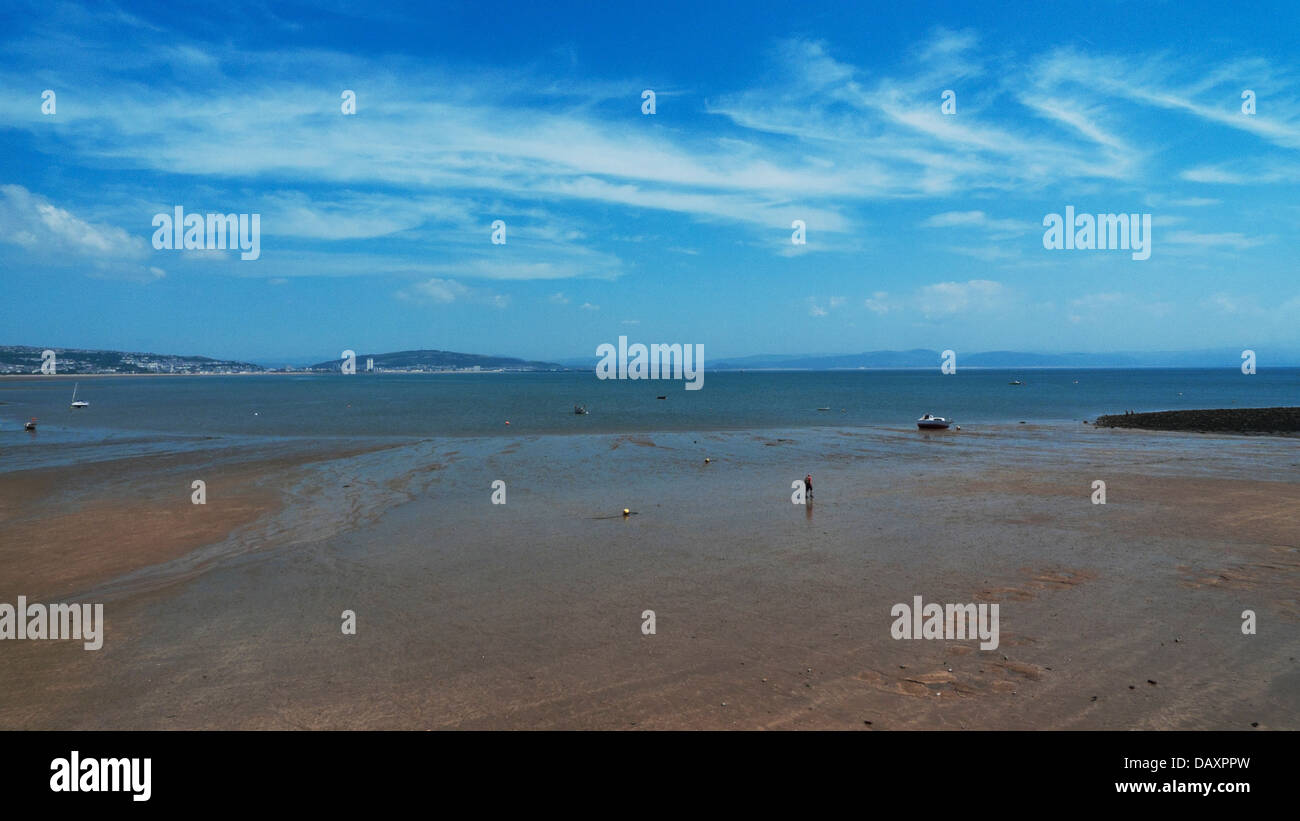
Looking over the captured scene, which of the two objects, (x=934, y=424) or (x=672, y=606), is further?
(x=934, y=424)

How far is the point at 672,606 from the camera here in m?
15.2

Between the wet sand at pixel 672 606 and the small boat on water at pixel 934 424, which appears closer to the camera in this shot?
the wet sand at pixel 672 606

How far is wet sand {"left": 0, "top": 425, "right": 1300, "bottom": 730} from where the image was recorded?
34.2 feet

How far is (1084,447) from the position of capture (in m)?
46.9

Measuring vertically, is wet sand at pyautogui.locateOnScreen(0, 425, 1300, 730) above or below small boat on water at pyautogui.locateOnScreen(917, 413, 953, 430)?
below

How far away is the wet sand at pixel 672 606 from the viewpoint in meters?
10.4

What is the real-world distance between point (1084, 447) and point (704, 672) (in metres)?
45.2

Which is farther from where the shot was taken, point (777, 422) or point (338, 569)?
point (777, 422)

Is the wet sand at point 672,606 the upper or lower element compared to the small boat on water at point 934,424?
lower

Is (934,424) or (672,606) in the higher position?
(934,424)

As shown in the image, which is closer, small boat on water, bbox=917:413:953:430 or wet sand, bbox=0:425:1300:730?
wet sand, bbox=0:425:1300:730
